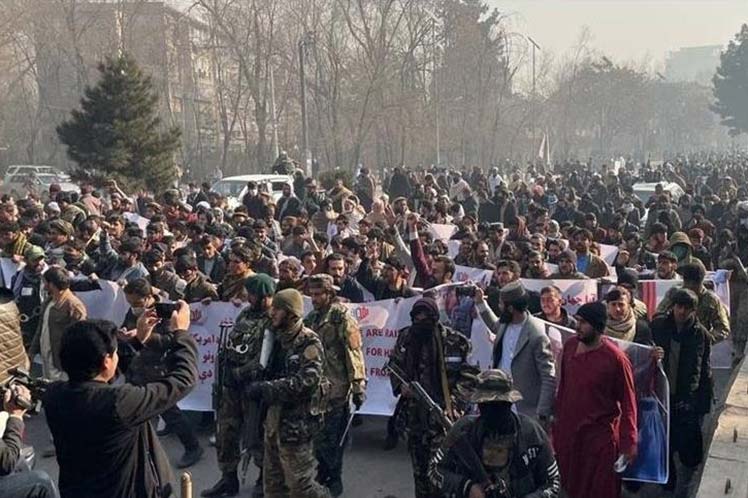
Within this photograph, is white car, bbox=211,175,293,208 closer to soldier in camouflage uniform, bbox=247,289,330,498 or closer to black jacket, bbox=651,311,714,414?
black jacket, bbox=651,311,714,414

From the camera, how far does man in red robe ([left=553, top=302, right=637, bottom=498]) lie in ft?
17.2

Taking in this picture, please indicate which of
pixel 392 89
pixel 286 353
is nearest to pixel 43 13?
pixel 392 89

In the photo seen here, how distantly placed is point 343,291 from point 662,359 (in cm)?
315

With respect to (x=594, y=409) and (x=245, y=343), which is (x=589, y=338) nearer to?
(x=594, y=409)

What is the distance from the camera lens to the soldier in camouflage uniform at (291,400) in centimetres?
544

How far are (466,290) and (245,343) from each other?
197 cm

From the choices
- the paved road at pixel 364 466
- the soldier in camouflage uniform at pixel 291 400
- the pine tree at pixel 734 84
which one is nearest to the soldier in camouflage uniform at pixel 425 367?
the soldier in camouflage uniform at pixel 291 400

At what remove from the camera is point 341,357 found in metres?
6.35

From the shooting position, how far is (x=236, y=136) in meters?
56.9

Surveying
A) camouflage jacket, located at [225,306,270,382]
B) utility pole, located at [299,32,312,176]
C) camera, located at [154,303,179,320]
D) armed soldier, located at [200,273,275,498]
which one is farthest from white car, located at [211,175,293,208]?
camera, located at [154,303,179,320]

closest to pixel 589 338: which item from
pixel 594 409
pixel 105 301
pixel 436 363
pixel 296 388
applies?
pixel 594 409

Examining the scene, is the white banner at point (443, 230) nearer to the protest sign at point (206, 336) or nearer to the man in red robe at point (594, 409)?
the protest sign at point (206, 336)

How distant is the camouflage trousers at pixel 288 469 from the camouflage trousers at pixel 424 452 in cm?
64

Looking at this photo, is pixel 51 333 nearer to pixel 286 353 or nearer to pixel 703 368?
pixel 286 353
